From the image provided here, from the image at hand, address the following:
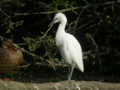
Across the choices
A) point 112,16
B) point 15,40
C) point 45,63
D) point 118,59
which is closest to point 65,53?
point 45,63

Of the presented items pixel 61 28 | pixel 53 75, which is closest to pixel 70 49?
pixel 61 28

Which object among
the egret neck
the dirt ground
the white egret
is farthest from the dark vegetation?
the white egret

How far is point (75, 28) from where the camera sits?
10.5m

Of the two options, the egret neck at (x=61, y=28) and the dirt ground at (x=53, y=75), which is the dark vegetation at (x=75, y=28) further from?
the egret neck at (x=61, y=28)

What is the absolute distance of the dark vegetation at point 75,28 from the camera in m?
9.82

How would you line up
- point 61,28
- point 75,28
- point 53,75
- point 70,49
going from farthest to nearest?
point 53,75
point 75,28
point 61,28
point 70,49

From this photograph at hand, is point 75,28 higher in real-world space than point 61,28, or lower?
lower

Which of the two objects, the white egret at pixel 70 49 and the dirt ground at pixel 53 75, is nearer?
the white egret at pixel 70 49

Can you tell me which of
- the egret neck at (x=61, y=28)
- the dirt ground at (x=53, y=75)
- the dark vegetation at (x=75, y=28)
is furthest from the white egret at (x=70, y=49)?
the dirt ground at (x=53, y=75)

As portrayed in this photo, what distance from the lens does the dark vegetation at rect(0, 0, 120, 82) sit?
9820mm

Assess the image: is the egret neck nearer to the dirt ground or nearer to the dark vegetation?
the dark vegetation

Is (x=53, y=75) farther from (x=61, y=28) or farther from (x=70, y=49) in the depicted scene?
(x=70, y=49)

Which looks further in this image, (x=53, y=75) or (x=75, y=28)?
(x=53, y=75)

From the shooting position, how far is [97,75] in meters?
12.3
